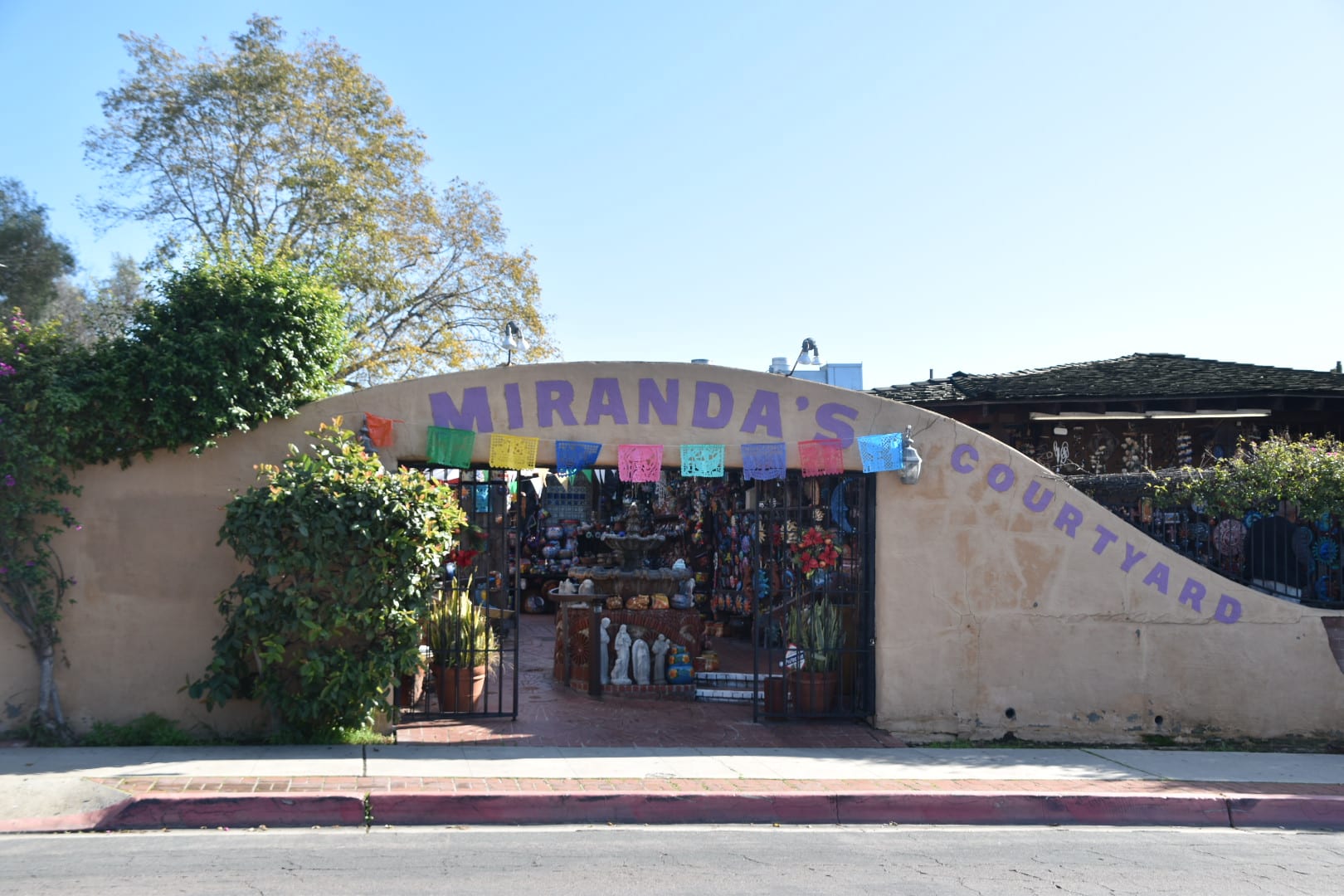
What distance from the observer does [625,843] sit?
6883mm

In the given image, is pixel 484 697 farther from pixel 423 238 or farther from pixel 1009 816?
pixel 423 238

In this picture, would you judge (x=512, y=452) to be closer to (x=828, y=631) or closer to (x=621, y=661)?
(x=621, y=661)

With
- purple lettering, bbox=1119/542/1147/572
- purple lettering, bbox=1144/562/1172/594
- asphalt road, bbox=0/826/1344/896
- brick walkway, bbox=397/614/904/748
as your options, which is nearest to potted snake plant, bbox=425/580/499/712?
brick walkway, bbox=397/614/904/748

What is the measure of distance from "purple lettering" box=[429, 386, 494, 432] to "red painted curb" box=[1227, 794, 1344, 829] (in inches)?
276

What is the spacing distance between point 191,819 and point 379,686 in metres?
1.97

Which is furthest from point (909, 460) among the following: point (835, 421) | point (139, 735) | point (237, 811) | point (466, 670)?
point (139, 735)

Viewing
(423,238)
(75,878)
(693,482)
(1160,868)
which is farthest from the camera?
(423,238)

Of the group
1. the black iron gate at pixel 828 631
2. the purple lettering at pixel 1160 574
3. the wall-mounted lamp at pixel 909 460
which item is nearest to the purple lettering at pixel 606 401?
the black iron gate at pixel 828 631

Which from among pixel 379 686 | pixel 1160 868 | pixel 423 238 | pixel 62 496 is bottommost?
pixel 1160 868

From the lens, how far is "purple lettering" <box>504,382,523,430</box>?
9.68m

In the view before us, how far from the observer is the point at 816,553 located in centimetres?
1049

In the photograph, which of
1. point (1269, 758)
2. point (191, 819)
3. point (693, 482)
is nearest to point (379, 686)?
point (191, 819)

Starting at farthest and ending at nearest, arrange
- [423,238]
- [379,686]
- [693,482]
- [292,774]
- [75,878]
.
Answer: [423,238] < [693,482] < [379,686] < [292,774] < [75,878]

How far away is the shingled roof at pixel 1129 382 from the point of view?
16.2 metres
